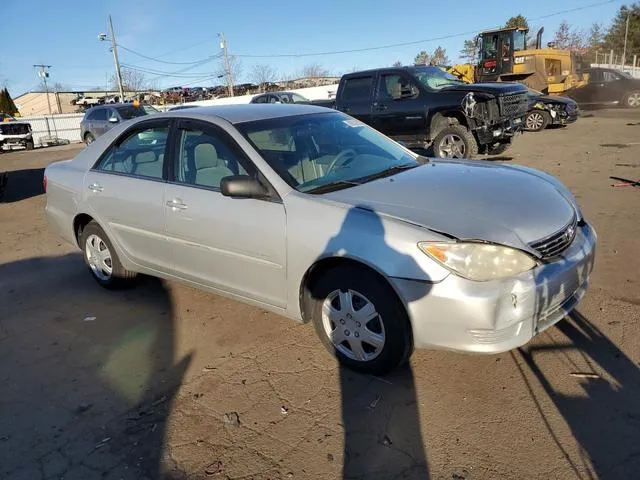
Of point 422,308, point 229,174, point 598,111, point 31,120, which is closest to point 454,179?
point 422,308

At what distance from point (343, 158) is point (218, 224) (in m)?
1.08

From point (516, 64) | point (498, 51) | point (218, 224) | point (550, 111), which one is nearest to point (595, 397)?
point (218, 224)

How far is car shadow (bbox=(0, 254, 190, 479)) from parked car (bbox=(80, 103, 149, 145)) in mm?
14504

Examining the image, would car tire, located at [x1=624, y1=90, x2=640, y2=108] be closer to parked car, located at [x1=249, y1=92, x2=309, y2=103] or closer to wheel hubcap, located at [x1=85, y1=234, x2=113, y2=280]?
parked car, located at [x1=249, y1=92, x2=309, y2=103]

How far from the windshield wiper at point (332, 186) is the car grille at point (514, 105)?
7281 millimetres

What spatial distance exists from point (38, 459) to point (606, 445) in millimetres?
2840

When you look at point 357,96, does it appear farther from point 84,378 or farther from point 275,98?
point 275,98

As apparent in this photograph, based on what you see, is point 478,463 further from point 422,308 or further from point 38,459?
point 38,459

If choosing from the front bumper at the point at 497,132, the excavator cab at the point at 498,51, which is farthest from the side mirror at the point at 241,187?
the excavator cab at the point at 498,51

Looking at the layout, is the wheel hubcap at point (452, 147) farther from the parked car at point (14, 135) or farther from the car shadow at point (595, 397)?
the parked car at point (14, 135)

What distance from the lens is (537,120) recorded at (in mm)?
16781

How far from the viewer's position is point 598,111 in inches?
959

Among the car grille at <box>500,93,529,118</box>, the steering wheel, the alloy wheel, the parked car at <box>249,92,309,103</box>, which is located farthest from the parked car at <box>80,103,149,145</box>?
the steering wheel

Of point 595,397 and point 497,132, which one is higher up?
point 497,132
